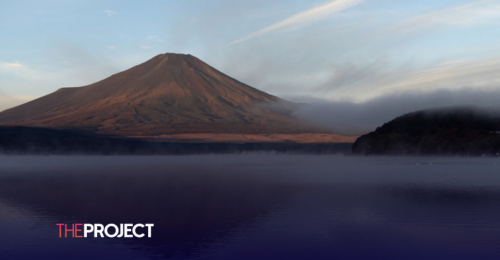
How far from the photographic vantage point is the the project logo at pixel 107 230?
2875 cm

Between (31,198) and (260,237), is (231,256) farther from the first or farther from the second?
(31,198)

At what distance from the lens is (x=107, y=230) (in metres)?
30.1

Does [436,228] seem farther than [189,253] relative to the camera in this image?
Yes

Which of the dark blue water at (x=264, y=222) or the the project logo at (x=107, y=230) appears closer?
the dark blue water at (x=264, y=222)

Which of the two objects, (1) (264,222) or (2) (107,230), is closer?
(2) (107,230)

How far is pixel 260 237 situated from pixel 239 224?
4308 millimetres

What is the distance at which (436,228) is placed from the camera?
30.0 meters

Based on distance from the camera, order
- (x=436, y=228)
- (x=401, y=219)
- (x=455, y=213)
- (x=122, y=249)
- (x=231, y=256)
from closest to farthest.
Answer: (x=231, y=256) → (x=122, y=249) → (x=436, y=228) → (x=401, y=219) → (x=455, y=213)

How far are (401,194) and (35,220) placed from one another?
33159 mm

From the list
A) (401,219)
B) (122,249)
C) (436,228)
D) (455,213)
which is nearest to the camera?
(122,249)

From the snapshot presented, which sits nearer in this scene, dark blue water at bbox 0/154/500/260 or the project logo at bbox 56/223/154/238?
dark blue water at bbox 0/154/500/260

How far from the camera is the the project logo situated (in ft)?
94.3

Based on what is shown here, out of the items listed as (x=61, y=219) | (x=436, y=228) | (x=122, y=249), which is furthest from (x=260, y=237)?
(x=61, y=219)

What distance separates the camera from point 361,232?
2900 centimetres
